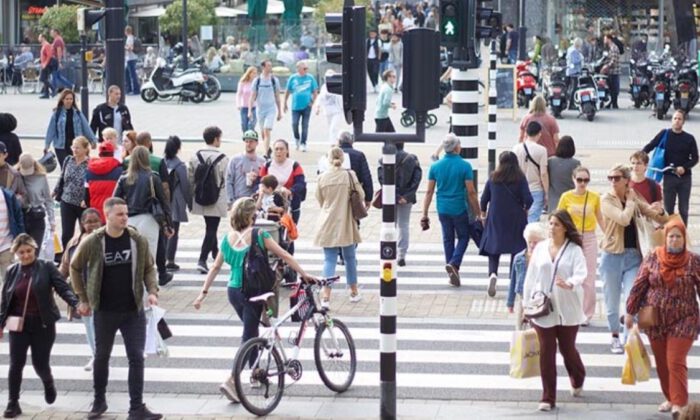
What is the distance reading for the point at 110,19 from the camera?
2019 centimetres

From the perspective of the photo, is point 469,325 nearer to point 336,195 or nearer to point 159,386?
point 336,195

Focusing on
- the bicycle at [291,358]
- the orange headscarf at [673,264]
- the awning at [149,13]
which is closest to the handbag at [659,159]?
the bicycle at [291,358]

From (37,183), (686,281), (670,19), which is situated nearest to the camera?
(686,281)

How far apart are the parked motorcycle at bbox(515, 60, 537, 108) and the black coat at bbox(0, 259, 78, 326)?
25539 mm

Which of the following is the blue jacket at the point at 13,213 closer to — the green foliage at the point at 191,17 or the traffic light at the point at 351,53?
the traffic light at the point at 351,53

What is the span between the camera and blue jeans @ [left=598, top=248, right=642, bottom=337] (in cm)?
1380

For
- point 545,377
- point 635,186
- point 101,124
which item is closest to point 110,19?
point 101,124

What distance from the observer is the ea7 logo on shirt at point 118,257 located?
37.9ft

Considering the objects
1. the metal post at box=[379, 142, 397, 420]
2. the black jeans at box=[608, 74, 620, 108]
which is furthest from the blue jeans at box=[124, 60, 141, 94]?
the metal post at box=[379, 142, 397, 420]

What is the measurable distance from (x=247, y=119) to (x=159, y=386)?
57.8 feet

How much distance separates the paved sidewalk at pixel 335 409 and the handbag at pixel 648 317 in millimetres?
737

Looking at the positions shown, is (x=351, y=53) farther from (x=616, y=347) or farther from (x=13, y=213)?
(x=13, y=213)

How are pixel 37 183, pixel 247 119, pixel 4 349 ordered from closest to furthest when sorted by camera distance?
pixel 4 349, pixel 37 183, pixel 247 119

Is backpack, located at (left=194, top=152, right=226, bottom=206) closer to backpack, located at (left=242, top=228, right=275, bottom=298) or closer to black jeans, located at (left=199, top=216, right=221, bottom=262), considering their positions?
black jeans, located at (left=199, top=216, right=221, bottom=262)
